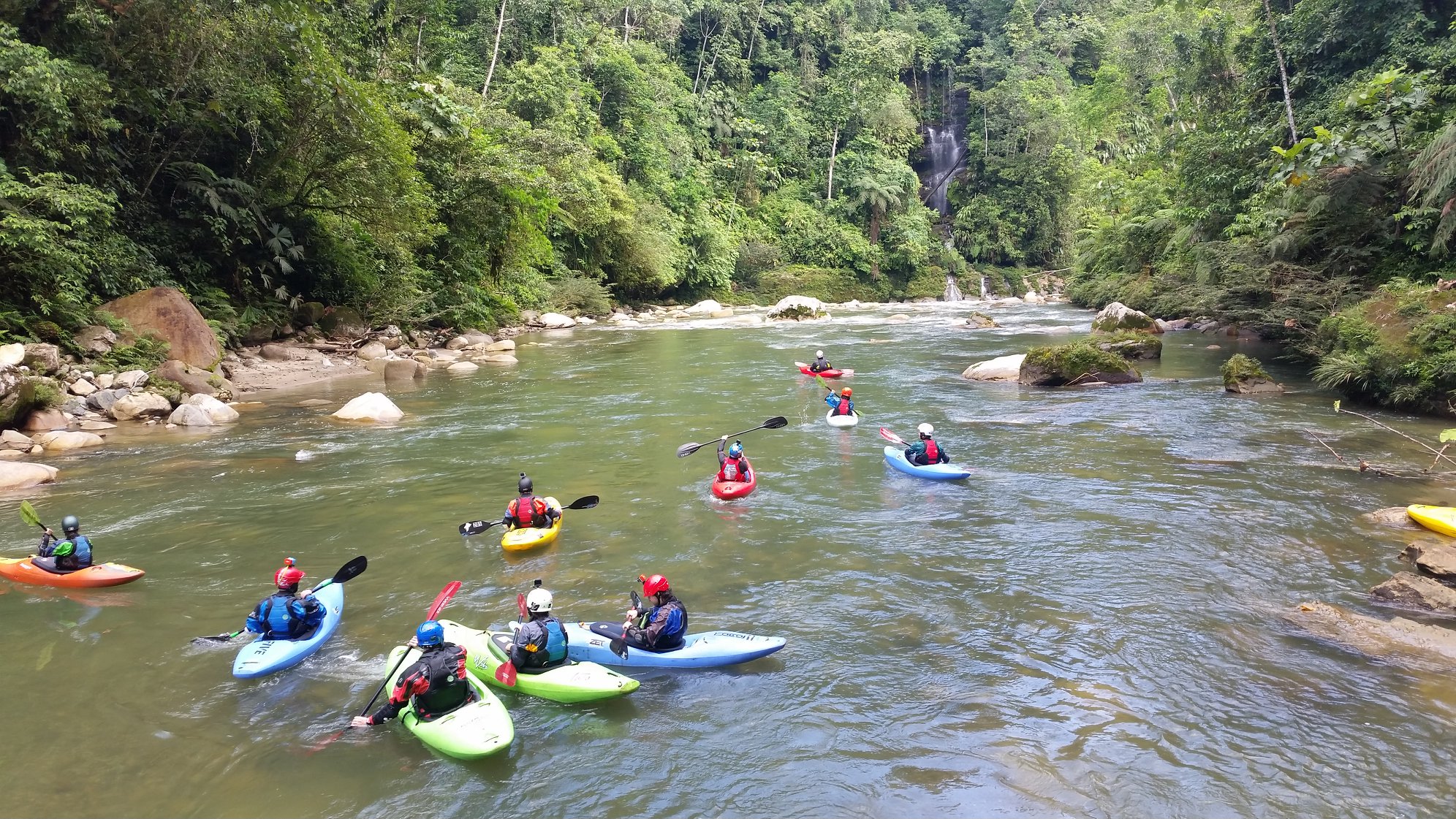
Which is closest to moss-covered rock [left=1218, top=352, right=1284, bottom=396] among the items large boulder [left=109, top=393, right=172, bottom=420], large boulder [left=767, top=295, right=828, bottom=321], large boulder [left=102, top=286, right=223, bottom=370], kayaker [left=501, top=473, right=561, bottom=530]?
kayaker [left=501, top=473, right=561, bottom=530]

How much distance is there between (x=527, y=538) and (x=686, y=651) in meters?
2.61

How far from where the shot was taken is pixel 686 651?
5.18 m

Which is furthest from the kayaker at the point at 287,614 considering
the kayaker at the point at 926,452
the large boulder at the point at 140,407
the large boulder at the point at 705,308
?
the large boulder at the point at 705,308

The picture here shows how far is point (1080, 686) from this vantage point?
486 centimetres

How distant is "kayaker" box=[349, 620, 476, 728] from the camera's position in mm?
4438

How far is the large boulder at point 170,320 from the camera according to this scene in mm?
13414

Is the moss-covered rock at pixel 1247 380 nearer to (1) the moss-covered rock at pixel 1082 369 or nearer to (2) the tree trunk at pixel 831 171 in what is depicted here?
(1) the moss-covered rock at pixel 1082 369

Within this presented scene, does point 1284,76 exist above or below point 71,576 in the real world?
above

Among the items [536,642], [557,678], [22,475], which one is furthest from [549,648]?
[22,475]

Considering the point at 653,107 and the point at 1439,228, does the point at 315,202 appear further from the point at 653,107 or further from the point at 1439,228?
the point at 653,107

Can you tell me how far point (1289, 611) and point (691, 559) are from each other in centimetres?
462

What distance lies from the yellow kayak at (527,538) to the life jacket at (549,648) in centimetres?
216

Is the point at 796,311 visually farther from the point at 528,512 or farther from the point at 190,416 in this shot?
the point at 528,512

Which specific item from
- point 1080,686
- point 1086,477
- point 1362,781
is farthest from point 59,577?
point 1086,477
